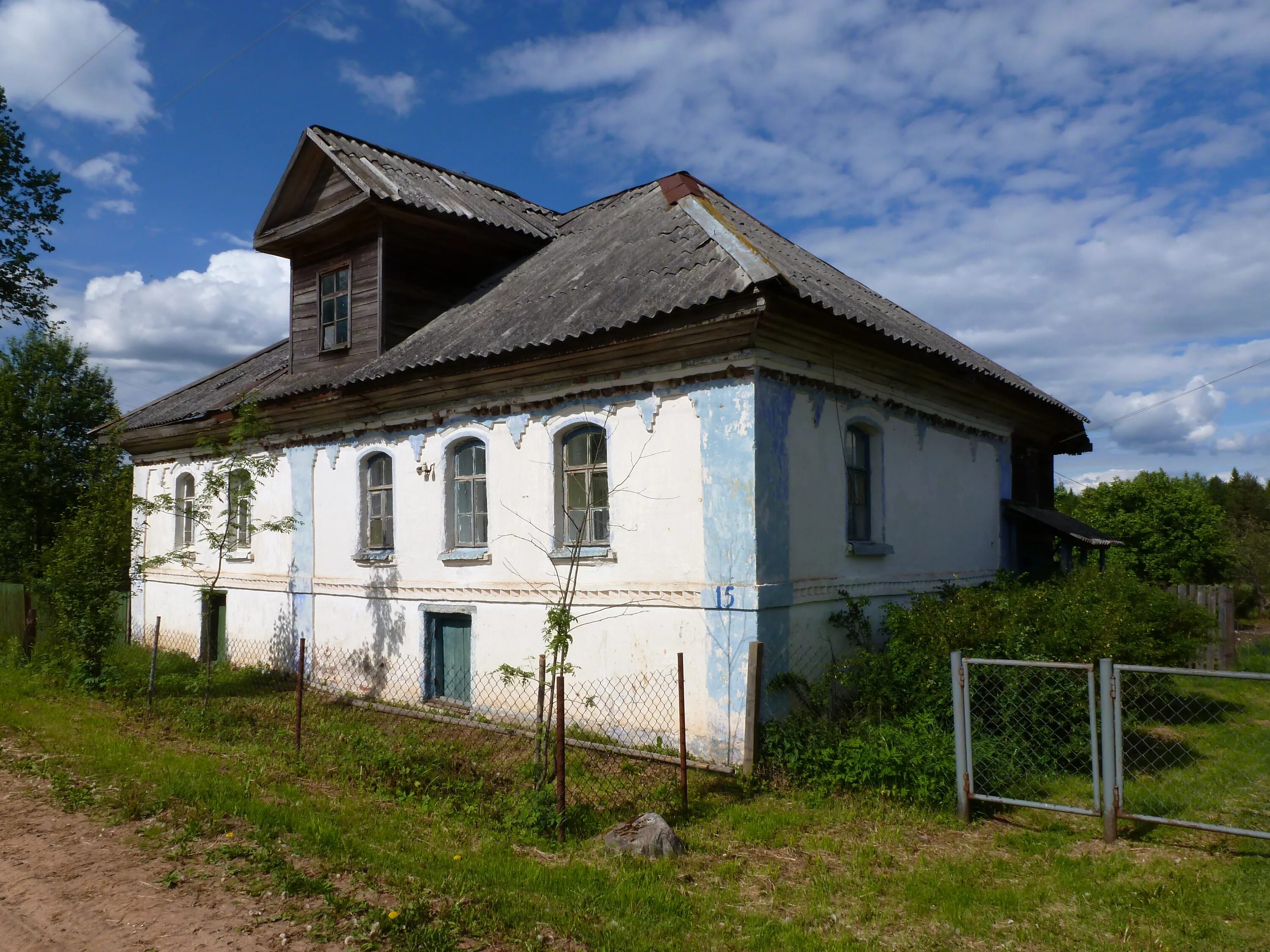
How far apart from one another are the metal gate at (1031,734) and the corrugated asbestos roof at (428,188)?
31.2 feet

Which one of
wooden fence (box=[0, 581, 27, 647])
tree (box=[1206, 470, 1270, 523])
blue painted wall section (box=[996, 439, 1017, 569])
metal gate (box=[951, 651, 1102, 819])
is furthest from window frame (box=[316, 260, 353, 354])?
tree (box=[1206, 470, 1270, 523])

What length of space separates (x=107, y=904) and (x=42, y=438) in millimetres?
24529

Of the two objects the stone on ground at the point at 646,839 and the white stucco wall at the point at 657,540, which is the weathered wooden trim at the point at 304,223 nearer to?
the white stucco wall at the point at 657,540

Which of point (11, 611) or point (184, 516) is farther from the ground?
point (184, 516)

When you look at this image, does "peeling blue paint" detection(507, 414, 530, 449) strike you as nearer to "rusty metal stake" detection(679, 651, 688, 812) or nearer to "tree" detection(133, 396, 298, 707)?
"tree" detection(133, 396, 298, 707)

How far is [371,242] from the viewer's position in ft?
41.3

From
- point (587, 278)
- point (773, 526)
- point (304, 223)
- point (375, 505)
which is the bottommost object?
point (773, 526)

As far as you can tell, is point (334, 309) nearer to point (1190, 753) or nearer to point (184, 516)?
point (184, 516)

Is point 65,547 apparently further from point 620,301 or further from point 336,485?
point 620,301

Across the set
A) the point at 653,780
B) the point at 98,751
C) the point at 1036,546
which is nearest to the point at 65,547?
the point at 98,751

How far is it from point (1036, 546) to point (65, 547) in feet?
48.2

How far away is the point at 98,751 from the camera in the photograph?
8.12 m

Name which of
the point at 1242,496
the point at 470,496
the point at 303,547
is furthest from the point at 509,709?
the point at 1242,496

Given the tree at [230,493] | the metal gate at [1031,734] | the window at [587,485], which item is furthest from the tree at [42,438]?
the metal gate at [1031,734]
